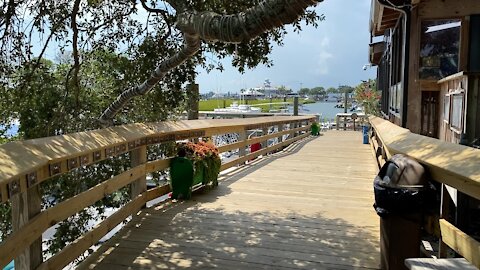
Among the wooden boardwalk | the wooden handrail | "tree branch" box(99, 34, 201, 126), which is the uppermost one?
"tree branch" box(99, 34, 201, 126)

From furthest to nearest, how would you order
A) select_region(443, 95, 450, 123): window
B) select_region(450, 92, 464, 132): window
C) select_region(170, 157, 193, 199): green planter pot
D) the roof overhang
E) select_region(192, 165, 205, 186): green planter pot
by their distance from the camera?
the roof overhang → select_region(192, 165, 205, 186): green planter pot → select_region(443, 95, 450, 123): window → select_region(170, 157, 193, 199): green planter pot → select_region(450, 92, 464, 132): window

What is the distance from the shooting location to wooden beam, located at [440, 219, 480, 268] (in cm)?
175

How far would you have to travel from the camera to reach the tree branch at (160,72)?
4.19 metres

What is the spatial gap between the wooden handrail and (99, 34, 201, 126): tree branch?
1.94m

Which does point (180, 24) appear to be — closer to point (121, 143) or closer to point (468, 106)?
point (121, 143)

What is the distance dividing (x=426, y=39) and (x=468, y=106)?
109 inches

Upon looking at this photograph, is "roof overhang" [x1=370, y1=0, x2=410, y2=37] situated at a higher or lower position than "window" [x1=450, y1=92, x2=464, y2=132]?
A: higher

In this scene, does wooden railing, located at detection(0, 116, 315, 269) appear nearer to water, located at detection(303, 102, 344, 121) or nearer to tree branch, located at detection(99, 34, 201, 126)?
tree branch, located at detection(99, 34, 201, 126)

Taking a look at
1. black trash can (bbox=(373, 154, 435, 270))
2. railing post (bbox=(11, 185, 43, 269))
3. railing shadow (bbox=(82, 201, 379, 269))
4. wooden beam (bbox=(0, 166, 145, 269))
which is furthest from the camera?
railing shadow (bbox=(82, 201, 379, 269))

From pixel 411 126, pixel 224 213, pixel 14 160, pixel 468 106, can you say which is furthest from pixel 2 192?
pixel 411 126

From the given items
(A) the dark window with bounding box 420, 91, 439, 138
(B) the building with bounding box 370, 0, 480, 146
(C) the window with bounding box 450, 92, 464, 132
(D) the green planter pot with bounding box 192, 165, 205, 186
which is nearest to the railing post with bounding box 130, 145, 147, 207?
(D) the green planter pot with bounding box 192, 165, 205, 186

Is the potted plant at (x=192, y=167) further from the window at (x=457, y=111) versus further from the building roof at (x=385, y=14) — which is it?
the building roof at (x=385, y=14)

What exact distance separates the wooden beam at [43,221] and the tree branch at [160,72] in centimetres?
146

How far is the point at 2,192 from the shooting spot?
1.93 metres
